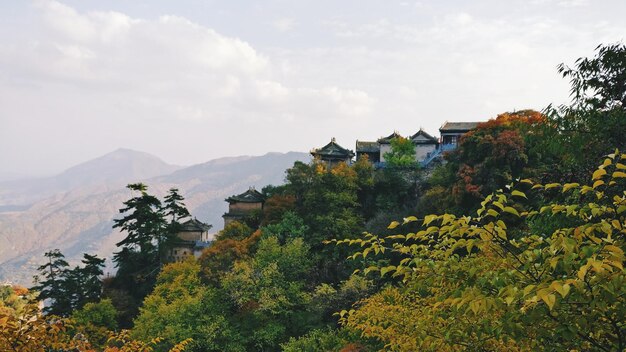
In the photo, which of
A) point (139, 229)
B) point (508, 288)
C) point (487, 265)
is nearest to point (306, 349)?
point (487, 265)

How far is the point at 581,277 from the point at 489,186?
68.8 ft

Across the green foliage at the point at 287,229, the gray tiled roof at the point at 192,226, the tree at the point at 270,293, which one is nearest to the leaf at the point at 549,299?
the tree at the point at 270,293

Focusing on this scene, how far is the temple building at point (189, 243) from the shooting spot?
42.4m

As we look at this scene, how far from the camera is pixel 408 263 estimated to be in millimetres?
5496

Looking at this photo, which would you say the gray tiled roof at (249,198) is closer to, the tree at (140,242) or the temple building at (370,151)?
the tree at (140,242)

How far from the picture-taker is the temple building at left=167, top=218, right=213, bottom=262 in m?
42.4

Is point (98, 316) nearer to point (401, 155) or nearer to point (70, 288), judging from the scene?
point (70, 288)

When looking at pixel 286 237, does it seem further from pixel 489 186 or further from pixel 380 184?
→ pixel 489 186

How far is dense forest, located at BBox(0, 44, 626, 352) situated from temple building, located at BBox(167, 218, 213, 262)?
404 cm

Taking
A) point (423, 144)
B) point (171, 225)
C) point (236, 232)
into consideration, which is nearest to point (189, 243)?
point (171, 225)

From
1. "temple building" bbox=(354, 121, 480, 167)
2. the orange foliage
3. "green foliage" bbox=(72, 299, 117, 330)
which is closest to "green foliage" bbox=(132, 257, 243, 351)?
"green foliage" bbox=(72, 299, 117, 330)

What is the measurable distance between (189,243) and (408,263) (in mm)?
39780

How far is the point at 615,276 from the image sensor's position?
3.29 meters

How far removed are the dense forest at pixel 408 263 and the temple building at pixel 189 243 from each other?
4.04 m
